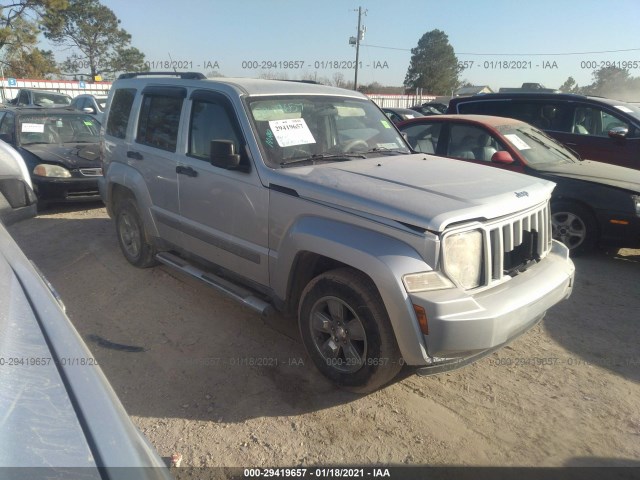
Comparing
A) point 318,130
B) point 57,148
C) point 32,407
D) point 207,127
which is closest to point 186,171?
point 207,127

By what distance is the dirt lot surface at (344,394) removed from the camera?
2.59 m

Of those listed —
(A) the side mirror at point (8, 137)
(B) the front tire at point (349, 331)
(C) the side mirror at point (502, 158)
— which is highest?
(A) the side mirror at point (8, 137)

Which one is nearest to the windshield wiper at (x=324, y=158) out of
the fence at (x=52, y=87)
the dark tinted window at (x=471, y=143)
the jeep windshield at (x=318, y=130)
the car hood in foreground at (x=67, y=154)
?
the jeep windshield at (x=318, y=130)

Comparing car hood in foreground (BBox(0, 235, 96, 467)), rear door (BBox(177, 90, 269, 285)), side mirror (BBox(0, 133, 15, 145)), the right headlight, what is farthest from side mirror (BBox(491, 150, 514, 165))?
side mirror (BBox(0, 133, 15, 145))

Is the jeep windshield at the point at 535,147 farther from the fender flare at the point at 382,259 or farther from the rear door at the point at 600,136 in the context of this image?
the fender flare at the point at 382,259

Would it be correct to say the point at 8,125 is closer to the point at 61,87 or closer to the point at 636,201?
A: the point at 636,201

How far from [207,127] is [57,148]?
5180mm

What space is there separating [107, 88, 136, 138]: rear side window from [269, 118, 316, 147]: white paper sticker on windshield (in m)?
2.15

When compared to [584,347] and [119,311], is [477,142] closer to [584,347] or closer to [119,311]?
[584,347]

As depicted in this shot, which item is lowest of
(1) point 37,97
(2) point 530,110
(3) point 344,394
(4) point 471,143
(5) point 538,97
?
(3) point 344,394

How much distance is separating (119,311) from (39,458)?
3284mm

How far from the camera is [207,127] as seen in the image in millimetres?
3893

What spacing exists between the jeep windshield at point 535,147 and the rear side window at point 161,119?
3936 millimetres

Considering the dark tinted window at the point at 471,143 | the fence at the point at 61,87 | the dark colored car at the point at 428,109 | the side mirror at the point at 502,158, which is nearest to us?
the side mirror at the point at 502,158
